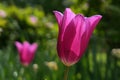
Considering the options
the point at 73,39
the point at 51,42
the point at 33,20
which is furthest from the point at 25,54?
the point at 33,20

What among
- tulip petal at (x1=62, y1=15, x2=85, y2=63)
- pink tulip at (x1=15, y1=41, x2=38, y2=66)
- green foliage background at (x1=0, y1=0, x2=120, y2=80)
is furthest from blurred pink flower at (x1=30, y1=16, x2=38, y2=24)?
tulip petal at (x1=62, y1=15, x2=85, y2=63)

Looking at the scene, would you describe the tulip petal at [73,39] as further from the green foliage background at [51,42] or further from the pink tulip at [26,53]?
the pink tulip at [26,53]

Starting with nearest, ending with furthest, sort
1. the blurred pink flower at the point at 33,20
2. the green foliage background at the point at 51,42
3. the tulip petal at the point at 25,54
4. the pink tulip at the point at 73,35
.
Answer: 1. the pink tulip at the point at 73,35
2. the green foliage background at the point at 51,42
3. the tulip petal at the point at 25,54
4. the blurred pink flower at the point at 33,20

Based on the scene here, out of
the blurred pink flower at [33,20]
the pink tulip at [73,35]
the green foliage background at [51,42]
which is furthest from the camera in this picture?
the blurred pink flower at [33,20]

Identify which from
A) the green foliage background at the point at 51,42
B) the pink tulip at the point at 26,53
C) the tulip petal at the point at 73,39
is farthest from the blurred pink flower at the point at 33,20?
the tulip petal at the point at 73,39

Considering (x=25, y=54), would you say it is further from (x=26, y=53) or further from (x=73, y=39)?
(x=73, y=39)

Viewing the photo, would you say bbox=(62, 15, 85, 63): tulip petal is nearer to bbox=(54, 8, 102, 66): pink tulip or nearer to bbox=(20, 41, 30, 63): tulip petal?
bbox=(54, 8, 102, 66): pink tulip

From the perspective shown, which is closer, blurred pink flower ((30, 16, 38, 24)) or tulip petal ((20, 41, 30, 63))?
tulip petal ((20, 41, 30, 63))
